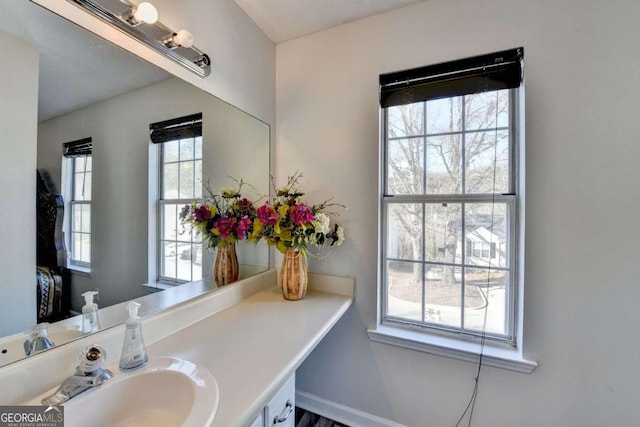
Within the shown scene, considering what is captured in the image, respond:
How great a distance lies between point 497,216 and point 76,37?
6.11ft

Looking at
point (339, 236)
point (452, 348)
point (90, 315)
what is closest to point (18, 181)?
point (90, 315)

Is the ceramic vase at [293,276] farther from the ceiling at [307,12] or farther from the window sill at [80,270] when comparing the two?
the ceiling at [307,12]

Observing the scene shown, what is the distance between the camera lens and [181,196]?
1.20 metres

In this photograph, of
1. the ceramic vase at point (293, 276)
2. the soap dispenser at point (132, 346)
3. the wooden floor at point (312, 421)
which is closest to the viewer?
the soap dispenser at point (132, 346)

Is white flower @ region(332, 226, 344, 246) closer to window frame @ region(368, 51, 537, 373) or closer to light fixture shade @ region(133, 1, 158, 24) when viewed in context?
window frame @ region(368, 51, 537, 373)

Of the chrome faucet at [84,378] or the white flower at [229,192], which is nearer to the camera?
the chrome faucet at [84,378]

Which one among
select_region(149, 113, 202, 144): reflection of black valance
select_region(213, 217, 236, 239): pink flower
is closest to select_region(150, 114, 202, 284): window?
Answer: select_region(149, 113, 202, 144): reflection of black valance

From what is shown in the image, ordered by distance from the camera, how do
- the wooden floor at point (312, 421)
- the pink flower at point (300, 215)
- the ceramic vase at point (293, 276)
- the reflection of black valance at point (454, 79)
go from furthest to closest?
the wooden floor at point (312, 421) → the ceramic vase at point (293, 276) → the pink flower at point (300, 215) → the reflection of black valance at point (454, 79)

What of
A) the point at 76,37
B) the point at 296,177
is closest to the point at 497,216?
the point at 296,177

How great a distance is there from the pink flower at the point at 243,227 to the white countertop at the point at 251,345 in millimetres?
380

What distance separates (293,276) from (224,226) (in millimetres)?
467

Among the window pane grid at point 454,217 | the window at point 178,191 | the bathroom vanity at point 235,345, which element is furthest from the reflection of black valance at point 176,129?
the window pane grid at point 454,217

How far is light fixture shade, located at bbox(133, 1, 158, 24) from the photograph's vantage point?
882mm

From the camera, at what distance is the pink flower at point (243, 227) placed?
1387 millimetres
